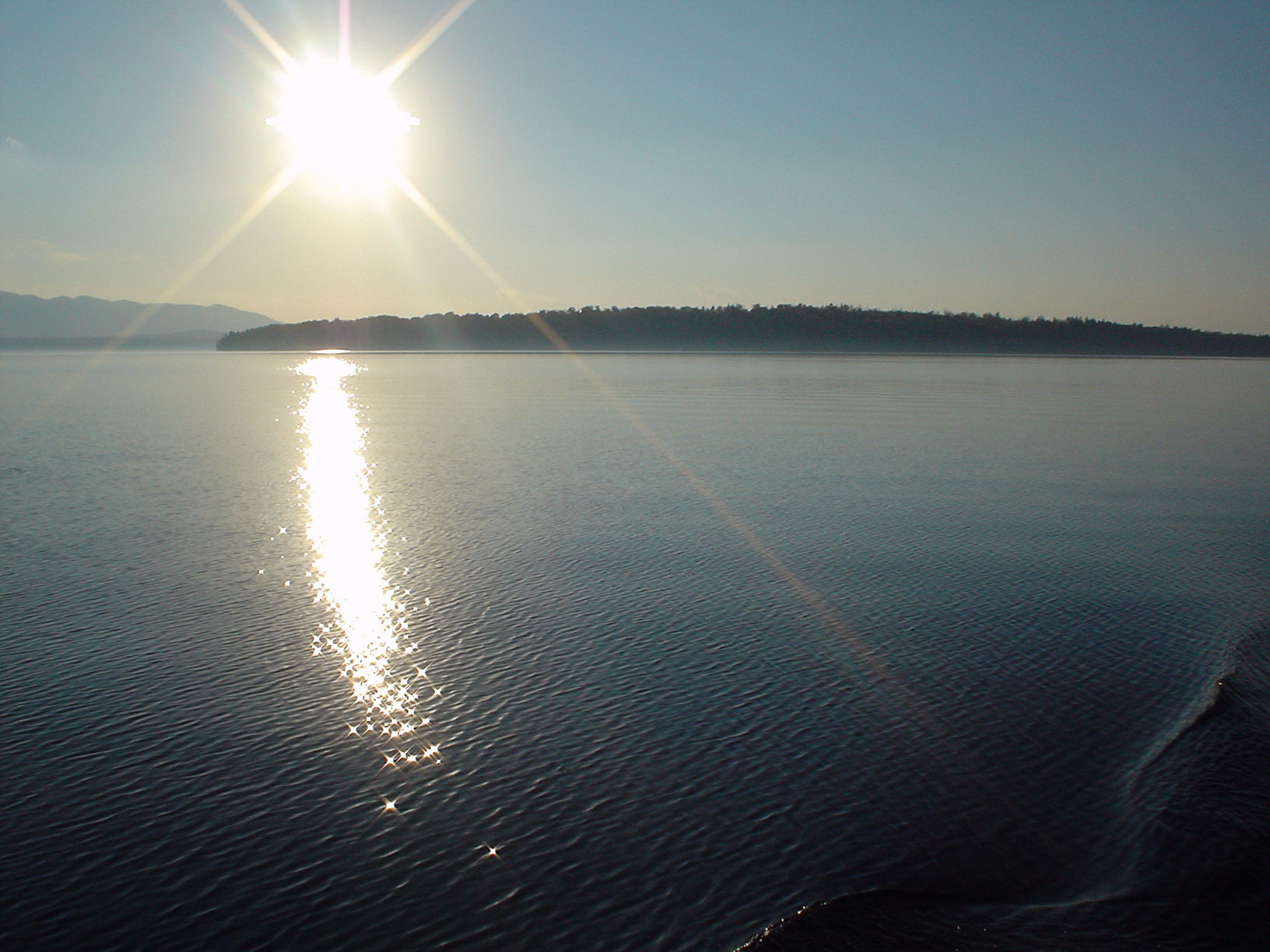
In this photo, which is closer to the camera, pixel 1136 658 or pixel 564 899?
pixel 564 899

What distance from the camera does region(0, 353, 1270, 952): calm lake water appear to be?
4516 millimetres

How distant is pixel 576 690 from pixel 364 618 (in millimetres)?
2635

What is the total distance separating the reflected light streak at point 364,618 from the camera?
20.2 ft

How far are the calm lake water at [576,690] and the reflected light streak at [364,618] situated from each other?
0.04 m

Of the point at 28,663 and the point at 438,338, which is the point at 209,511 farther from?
the point at 438,338

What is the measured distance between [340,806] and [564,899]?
1526 millimetres

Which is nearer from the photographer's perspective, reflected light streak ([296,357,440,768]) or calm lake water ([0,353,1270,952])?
calm lake water ([0,353,1270,952])

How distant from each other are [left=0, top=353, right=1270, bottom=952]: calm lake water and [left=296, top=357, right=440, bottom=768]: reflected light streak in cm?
4

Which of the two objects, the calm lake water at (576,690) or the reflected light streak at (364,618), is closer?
the calm lake water at (576,690)

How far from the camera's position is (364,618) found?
8477 millimetres

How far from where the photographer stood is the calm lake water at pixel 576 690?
4.52 meters

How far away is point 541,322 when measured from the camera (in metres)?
155

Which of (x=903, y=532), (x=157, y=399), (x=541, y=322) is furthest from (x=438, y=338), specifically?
(x=903, y=532)

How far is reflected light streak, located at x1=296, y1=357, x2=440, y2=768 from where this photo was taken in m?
6.16
